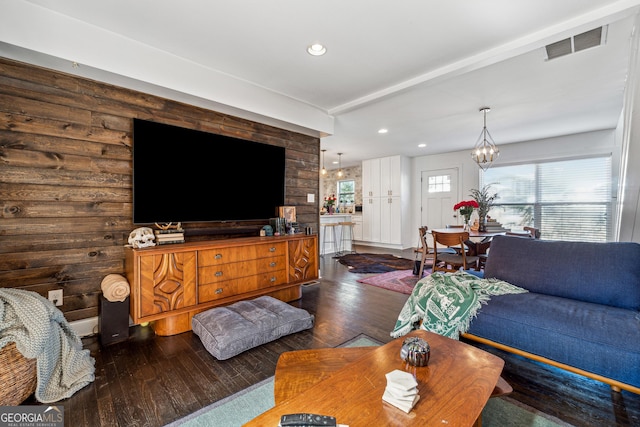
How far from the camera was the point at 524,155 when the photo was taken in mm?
6000

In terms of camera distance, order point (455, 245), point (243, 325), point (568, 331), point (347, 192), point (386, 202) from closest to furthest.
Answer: point (568, 331), point (243, 325), point (455, 245), point (386, 202), point (347, 192)

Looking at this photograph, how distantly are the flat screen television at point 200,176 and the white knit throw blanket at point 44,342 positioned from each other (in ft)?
3.31

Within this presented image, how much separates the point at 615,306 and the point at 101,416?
132 inches

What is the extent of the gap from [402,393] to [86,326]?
2767 mm

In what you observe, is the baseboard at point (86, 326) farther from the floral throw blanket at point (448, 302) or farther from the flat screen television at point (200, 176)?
the floral throw blanket at point (448, 302)

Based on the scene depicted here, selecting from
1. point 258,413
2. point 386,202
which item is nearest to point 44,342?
point 258,413

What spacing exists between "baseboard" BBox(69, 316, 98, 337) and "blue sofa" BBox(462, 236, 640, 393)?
10.3 ft

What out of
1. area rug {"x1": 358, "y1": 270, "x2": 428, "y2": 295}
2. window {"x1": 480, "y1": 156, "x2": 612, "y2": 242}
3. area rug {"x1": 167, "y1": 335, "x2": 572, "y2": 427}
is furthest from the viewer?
window {"x1": 480, "y1": 156, "x2": 612, "y2": 242}

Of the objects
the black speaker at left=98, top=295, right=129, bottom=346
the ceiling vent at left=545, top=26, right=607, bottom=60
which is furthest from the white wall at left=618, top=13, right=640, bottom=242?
the black speaker at left=98, top=295, right=129, bottom=346

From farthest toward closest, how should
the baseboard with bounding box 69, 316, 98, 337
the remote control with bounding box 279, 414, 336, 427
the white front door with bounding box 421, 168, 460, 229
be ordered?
1. the white front door with bounding box 421, 168, 460, 229
2. the baseboard with bounding box 69, 316, 98, 337
3. the remote control with bounding box 279, 414, 336, 427

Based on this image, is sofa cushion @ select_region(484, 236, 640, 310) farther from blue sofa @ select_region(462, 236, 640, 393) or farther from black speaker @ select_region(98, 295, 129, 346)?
black speaker @ select_region(98, 295, 129, 346)

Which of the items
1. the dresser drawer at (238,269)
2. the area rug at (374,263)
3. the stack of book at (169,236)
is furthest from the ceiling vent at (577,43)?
the stack of book at (169,236)

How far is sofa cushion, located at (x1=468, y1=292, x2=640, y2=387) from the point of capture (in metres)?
1.57

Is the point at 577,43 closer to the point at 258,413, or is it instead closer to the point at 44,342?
the point at 258,413
